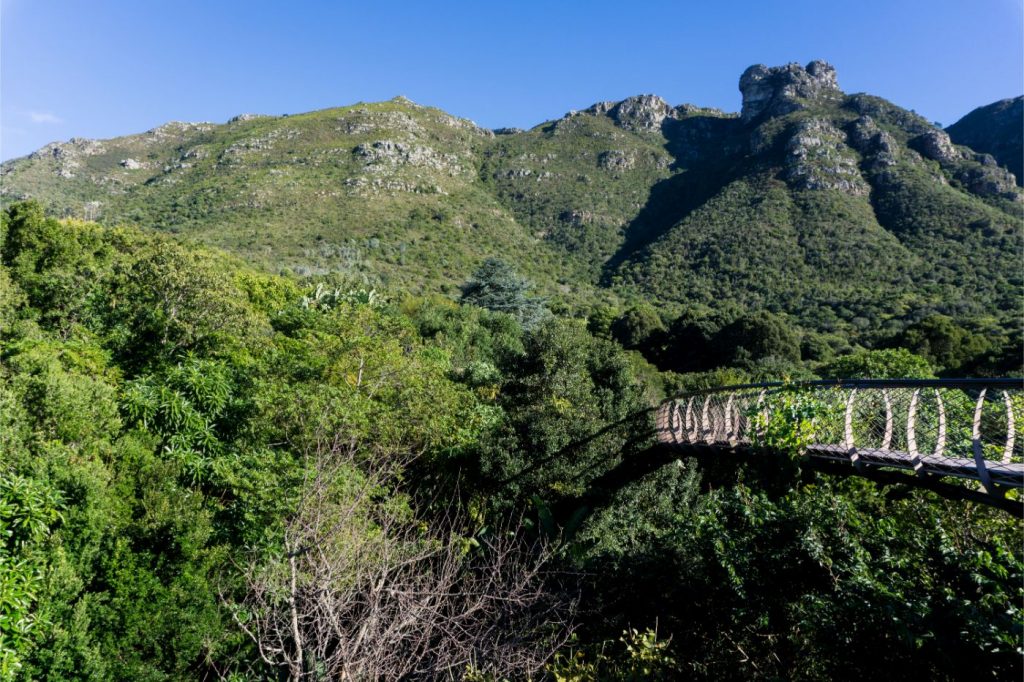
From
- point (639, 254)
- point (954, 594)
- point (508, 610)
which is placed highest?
point (639, 254)

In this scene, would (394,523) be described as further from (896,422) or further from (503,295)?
(503,295)

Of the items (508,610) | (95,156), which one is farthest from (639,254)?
(95,156)

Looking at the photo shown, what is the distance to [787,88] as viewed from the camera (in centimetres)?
9388

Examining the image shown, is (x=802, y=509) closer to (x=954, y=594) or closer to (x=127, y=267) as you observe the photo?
(x=954, y=594)

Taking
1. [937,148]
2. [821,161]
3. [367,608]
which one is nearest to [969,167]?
[937,148]

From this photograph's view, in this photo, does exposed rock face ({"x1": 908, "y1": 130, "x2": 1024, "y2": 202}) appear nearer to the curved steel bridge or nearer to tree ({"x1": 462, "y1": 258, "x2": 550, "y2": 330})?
tree ({"x1": 462, "y1": 258, "x2": 550, "y2": 330})

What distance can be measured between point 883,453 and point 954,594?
1.71m

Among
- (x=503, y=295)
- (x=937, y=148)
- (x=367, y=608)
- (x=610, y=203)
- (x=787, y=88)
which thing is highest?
(x=787, y=88)

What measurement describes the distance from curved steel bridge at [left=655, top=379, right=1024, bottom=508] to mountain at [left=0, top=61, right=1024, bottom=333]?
4047cm

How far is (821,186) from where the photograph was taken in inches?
2630

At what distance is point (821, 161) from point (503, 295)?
5420 cm

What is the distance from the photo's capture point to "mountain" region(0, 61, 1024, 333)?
52906 millimetres

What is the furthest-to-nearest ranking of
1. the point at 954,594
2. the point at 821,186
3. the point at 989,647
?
the point at 821,186
the point at 954,594
the point at 989,647

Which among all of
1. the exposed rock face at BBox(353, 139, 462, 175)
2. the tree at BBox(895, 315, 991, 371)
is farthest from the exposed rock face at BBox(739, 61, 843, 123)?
the tree at BBox(895, 315, 991, 371)
